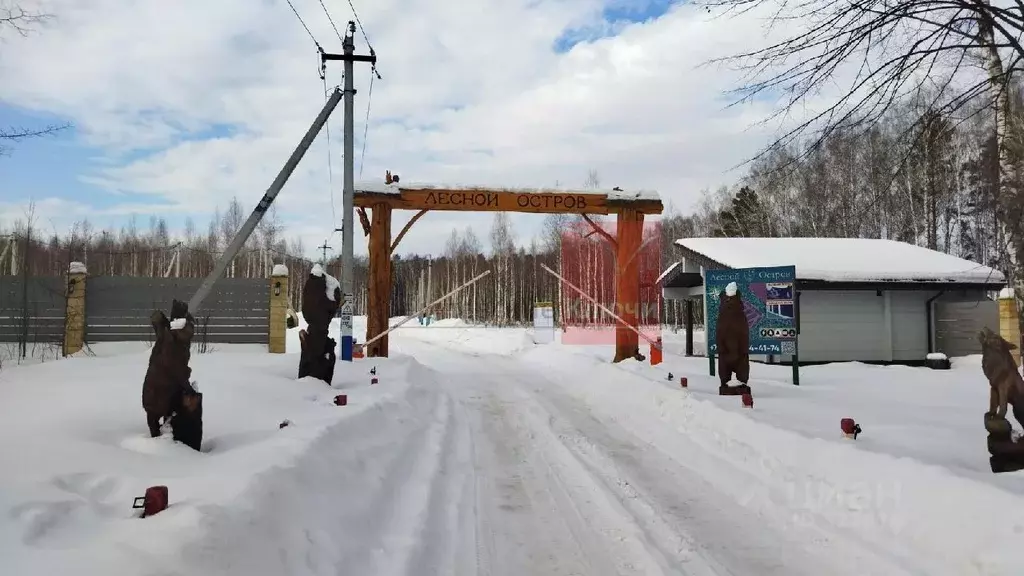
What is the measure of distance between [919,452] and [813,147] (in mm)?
2818

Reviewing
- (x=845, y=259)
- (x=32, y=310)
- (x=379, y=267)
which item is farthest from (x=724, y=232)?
(x=32, y=310)

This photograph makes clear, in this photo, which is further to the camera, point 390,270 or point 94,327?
point 390,270

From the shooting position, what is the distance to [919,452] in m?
5.09

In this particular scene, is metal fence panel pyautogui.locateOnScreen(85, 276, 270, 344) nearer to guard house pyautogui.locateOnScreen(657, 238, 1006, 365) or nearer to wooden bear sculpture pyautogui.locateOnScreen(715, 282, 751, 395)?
wooden bear sculpture pyautogui.locateOnScreen(715, 282, 751, 395)

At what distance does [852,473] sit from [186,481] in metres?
5.08

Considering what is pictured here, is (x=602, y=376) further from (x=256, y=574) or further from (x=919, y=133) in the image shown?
(x=256, y=574)

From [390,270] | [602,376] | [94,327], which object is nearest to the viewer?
[602,376]

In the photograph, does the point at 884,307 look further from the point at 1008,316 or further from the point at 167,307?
the point at 167,307

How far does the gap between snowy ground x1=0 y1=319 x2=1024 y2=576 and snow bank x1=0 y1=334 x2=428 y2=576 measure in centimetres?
2

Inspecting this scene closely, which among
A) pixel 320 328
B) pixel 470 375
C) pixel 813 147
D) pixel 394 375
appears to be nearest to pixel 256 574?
pixel 813 147

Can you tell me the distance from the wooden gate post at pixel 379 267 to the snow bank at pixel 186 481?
863 cm

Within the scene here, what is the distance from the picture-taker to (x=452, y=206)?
643 inches

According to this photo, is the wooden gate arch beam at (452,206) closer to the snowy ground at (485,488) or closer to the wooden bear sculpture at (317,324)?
the wooden bear sculpture at (317,324)

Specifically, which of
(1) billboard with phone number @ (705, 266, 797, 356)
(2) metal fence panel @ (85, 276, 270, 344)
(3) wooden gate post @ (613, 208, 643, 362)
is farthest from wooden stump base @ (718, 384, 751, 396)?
(2) metal fence panel @ (85, 276, 270, 344)
